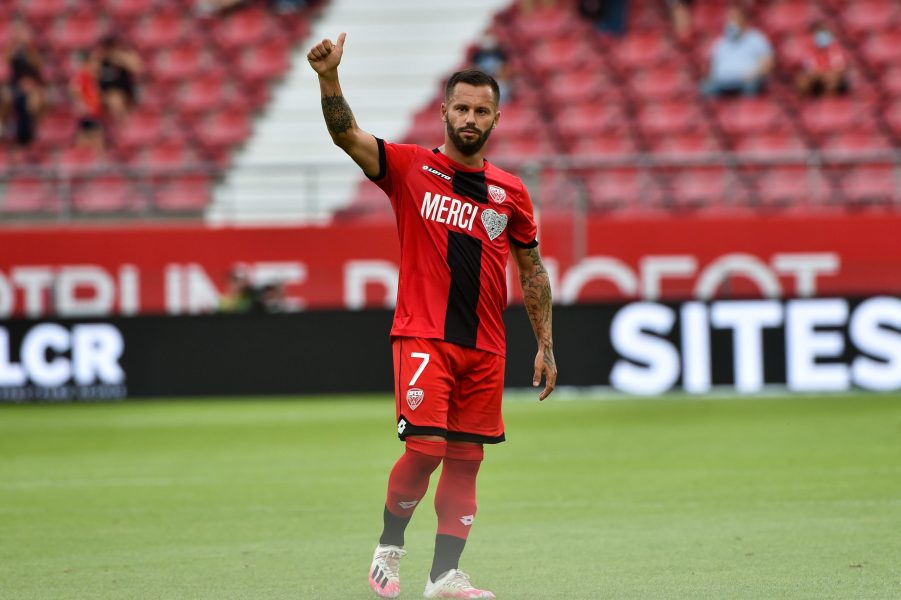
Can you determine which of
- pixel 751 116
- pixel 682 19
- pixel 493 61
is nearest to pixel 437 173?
pixel 751 116

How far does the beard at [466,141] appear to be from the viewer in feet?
19.1

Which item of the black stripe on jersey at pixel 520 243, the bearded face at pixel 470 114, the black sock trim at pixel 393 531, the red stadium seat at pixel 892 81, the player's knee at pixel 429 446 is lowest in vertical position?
the black sock trim at pixel 393 531

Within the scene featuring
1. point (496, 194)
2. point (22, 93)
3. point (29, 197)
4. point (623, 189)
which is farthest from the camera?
point (22, 93)

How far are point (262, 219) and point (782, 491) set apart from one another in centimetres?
1022

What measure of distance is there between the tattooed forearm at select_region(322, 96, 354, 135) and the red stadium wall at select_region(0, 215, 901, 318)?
35.2 feet

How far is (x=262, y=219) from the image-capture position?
18.0 metres

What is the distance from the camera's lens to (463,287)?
595 centimetres

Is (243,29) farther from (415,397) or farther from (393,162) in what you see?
(415,397)

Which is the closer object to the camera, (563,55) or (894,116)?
(894,116)

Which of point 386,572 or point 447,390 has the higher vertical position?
point 447,390

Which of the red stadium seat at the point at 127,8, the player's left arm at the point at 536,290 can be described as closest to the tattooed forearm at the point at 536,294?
the player's left arm at the point at 536,290

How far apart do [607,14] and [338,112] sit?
15368mm

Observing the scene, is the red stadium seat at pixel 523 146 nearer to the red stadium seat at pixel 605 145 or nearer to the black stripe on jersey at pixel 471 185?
the red stadium seat at pixel 605 145

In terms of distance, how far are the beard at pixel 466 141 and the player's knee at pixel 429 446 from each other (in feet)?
3.79
